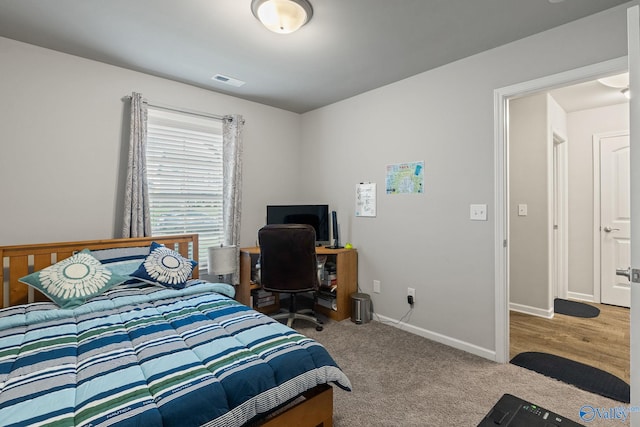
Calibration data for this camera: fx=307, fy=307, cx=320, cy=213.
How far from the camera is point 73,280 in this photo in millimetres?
2125

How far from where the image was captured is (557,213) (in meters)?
4.04

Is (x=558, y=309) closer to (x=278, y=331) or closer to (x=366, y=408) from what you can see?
(x=366, y=408)

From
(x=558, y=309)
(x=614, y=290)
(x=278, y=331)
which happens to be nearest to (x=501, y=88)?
(x=278, y=331)

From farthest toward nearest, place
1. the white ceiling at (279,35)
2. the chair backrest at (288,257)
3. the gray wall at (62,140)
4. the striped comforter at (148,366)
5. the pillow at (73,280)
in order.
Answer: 1. the chair backrest at (288,257)
2. the gray wall at (62,140)
3. the pillow at (73,280)
4. the white ceiling at (279,35)
5. the striped comforter at (148,366)

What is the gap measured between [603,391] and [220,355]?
97.9 inches

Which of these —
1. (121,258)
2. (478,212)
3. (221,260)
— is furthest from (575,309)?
(121,258)

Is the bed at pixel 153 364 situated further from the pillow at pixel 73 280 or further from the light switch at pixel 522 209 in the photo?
the light switch at pixel 522 209

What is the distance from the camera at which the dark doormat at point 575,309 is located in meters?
3.55

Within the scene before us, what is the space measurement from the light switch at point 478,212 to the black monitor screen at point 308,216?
1.64 metres

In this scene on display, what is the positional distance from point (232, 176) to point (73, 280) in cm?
175

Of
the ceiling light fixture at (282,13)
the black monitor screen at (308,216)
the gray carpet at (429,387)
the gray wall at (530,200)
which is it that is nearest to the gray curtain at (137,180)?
the black monitor screen at (308,216)

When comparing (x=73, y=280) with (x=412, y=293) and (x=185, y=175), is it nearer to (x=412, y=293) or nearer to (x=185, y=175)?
(x=185, y=175)

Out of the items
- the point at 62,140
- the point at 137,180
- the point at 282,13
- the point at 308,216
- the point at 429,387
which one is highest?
the point at 282,13

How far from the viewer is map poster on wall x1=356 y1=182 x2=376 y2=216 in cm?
336
